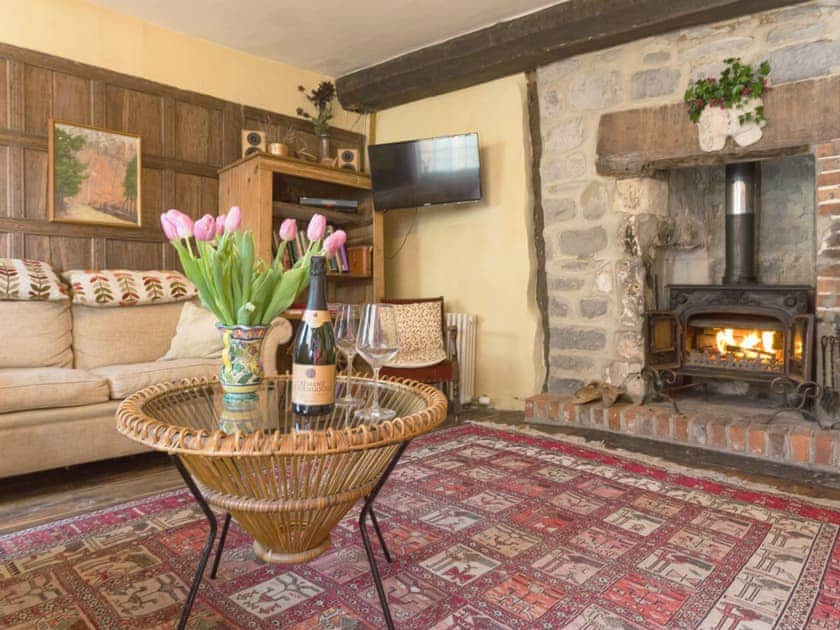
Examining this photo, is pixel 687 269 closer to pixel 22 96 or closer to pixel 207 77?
pixel 207 77

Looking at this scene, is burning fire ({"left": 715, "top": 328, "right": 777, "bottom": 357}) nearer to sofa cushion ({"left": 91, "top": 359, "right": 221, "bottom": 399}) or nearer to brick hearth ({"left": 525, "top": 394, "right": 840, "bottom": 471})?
brick hearth ({"left": 525, "top": 394, "right": 840, "bottom": 471})

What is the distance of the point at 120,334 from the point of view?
9.91 ft

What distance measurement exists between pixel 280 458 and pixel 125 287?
2377 millimetres

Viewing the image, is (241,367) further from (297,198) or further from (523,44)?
(297,198)

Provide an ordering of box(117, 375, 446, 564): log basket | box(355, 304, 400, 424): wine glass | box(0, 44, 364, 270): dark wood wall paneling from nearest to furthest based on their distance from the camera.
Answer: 1. box(117, 375, 446, 564): log basket
2. box(355, 304, 400, 424): wine glass
3. box(0, 44, 364, 270): dark wood wall paneling

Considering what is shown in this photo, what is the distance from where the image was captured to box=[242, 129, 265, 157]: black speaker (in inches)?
152

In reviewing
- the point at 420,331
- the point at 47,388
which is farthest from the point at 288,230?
the point at 420,331

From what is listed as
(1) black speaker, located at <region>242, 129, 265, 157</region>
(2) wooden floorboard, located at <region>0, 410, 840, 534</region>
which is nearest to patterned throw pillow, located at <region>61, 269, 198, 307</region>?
(2) wooden floorboard, located at <region>0, 410, 840, 534</region>

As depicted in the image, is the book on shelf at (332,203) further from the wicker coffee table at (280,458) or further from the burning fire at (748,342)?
the wicker coffee table at (280,458)

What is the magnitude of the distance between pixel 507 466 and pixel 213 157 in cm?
279

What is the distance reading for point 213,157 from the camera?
151 inches

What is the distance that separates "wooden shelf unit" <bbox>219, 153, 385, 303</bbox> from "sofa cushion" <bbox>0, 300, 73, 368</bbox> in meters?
1.14

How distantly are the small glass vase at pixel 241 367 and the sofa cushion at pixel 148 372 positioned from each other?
138 centimetres

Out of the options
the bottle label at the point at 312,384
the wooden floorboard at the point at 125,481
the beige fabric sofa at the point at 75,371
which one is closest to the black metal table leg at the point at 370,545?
the bottle label at the point at 312,384
